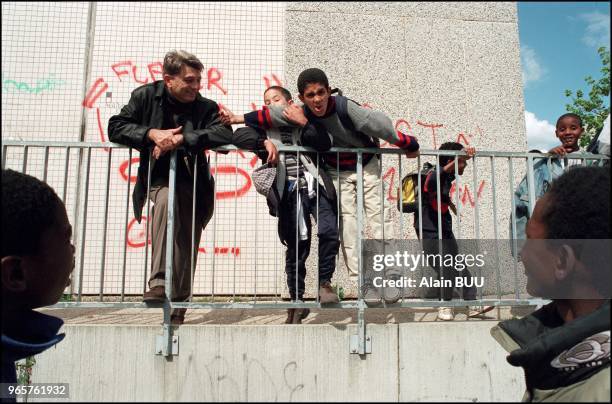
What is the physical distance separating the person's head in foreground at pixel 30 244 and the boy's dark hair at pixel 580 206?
3.88ft

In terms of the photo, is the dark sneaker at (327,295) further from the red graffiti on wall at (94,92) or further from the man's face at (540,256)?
the red graffiti on wall at (94,92)

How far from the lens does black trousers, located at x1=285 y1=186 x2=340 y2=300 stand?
10.9ft

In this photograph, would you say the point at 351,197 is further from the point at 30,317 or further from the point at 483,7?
the point at 483,7

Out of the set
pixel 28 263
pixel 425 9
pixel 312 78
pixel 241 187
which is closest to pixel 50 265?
pixel 28 263

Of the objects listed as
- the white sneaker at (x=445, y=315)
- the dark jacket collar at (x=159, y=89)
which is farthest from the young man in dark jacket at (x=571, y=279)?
the dark jacket collar at (x=159, y=89)

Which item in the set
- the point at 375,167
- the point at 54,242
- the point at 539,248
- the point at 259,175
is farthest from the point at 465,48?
the point at 54,242

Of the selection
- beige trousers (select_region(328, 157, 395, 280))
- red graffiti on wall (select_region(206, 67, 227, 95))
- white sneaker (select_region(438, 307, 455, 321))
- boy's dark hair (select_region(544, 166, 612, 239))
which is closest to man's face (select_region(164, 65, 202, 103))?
beige trousers (select_region(328, 157, 395, 280))

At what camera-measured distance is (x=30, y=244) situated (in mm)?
1114

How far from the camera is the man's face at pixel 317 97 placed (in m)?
3.36

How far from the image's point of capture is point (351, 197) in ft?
11.3

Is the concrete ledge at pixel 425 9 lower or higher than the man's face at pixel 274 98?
higher

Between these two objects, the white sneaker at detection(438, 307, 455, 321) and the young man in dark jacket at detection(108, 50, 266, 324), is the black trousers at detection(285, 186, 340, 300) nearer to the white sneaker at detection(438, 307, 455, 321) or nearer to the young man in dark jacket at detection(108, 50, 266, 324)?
the young man in dark jacket at detection(108, 50, 266, 324)

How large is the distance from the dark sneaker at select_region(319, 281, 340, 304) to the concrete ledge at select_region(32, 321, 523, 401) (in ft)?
0.53

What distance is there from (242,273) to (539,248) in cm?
460
